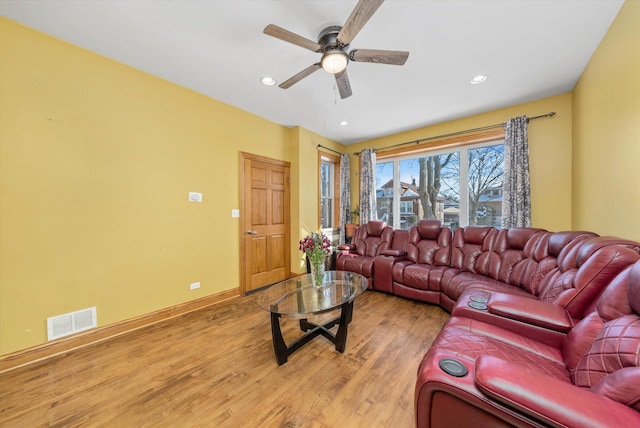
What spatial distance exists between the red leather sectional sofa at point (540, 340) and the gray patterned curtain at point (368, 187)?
2.16m

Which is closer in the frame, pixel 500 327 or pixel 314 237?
pixel 500 327

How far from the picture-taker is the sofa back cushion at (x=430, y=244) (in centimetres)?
330

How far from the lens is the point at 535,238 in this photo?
2.56 meters

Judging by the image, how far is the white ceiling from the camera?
1.76m

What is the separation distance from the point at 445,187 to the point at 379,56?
3111mm

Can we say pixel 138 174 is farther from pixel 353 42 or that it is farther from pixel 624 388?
pixel 624 388

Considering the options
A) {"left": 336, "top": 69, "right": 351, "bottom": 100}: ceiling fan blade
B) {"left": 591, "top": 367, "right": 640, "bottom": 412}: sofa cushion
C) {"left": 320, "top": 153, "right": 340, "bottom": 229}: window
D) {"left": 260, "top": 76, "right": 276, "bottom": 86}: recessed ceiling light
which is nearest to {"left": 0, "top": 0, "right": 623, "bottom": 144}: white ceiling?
{"left": 260, "top": 76, "right": 276, "bottom": 86}: recessed ceiling light

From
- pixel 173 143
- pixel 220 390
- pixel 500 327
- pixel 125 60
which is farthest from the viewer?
pixel 173 143

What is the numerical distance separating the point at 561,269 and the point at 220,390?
2.76m

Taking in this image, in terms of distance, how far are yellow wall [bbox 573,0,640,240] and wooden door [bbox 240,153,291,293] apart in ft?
12.5

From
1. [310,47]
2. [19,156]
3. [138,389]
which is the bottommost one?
[138,389]

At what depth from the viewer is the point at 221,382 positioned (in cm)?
169

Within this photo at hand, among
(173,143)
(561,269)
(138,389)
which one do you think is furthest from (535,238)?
(173,143)

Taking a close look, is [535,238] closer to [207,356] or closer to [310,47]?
[310,47]
